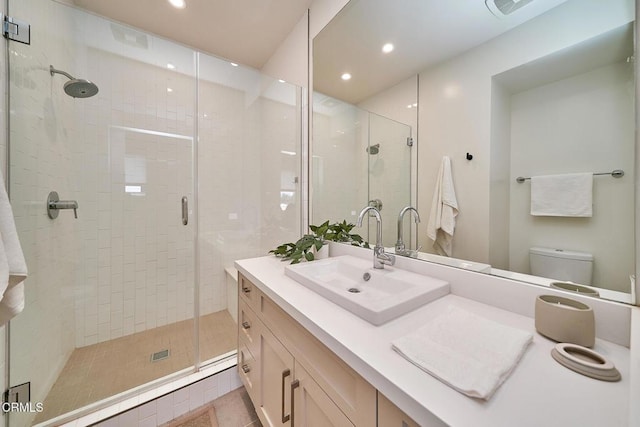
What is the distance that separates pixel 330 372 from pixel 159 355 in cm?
162

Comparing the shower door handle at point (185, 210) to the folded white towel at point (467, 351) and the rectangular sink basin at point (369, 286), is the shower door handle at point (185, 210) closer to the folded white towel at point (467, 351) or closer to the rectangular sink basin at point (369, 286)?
the rectangular sink basin at point (369, 286)

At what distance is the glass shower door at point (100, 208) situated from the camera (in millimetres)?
1146

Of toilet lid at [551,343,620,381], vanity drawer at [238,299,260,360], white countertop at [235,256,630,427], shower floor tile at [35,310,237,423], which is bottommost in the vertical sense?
shower floor tile at [35,310,237,423]

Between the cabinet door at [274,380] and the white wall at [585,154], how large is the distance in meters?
0.84

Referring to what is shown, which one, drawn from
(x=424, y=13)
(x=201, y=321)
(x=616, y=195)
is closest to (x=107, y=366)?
(x=201, y=321)

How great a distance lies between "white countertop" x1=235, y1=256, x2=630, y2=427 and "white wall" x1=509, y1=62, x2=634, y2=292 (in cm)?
23

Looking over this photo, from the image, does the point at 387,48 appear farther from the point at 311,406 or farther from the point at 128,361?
the point at 128,361

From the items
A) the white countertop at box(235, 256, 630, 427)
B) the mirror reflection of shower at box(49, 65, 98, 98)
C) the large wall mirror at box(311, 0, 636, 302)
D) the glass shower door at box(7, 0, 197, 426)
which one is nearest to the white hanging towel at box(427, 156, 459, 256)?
the large wall mirror at box(311, 0, 636, 302)

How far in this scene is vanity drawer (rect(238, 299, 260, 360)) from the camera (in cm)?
104

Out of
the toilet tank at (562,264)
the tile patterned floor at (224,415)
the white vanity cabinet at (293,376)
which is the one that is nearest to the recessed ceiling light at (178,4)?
the white vanity cabinet at (293,376)

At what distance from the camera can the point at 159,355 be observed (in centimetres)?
158

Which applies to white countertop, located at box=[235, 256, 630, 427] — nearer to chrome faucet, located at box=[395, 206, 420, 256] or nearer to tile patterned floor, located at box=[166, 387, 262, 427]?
chrome faucet, located at box=[395, 206, 420, 256]

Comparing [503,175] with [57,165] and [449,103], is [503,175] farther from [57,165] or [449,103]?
[57,165]

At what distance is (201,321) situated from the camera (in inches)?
77.9
